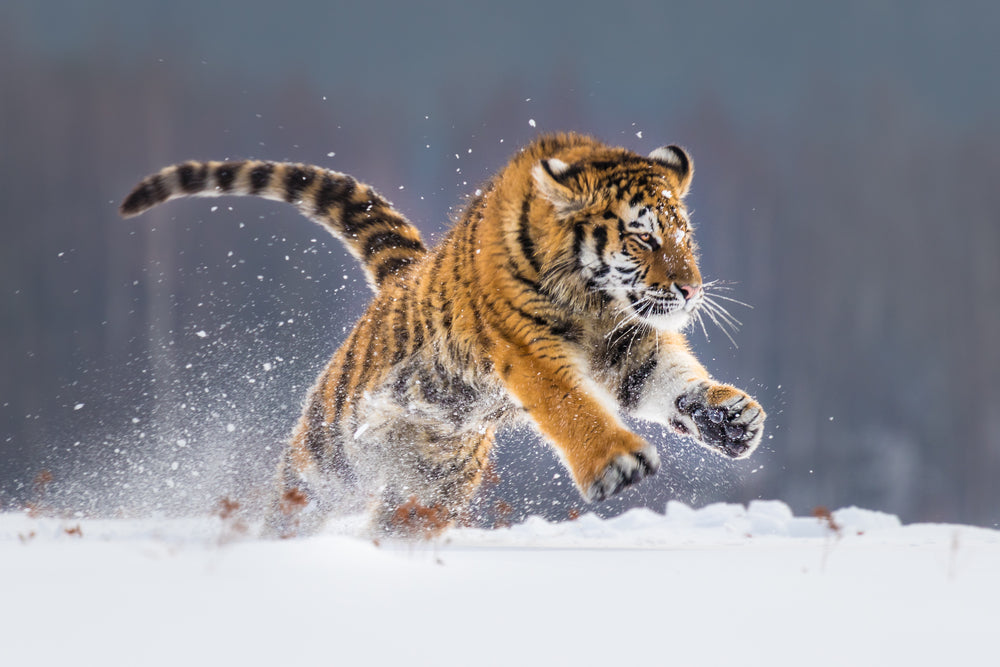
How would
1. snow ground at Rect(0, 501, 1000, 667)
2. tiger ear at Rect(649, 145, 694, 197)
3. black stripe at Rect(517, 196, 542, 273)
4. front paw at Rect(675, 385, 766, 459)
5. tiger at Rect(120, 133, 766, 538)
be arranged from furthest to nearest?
tiger ear at Rect(649, 145, 694, 197)
black stripe at Rect(517, 196, 542, 273)
tiger at Rect(120, 133, 766, 538)
front paw at Rect(675, 385, 766, 459)
snow ground at Rect(0, 501, 1000, 667)

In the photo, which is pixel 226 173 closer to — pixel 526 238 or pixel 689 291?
pixel 526 238

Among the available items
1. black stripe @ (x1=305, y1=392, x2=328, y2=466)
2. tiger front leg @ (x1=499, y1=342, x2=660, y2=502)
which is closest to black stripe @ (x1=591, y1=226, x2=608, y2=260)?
tiger front leg @ (x1=499, y1=342, x2=660, y2=502)

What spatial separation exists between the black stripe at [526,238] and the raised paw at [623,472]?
40.0 inches

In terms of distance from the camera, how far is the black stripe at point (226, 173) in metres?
4.62

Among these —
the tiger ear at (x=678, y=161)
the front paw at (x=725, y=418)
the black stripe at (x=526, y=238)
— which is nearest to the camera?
the front paw at (x=725, y=418)

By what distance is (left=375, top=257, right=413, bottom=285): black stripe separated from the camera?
4461 millimetres

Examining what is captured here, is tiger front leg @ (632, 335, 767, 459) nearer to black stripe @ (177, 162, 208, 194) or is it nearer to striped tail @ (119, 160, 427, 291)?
striped tail @ (119, 160, 427, 291)

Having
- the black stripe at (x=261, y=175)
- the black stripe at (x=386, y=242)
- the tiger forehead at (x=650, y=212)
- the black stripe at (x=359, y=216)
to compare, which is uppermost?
the black stripe at (x=261, y=175)

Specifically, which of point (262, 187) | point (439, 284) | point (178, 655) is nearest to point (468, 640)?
point (178, 655)

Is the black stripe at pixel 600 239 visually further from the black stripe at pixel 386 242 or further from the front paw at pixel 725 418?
the black stripe at pixel 386 242

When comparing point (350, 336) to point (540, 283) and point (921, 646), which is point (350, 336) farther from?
point (921, 646)

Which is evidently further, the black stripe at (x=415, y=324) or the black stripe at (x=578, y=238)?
the black stripe at (x=415, y=324)

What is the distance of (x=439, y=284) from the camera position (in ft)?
12.9

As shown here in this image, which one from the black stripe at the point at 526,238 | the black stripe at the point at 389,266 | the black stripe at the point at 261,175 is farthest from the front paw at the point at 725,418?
the black stripe at the point at 261,175
